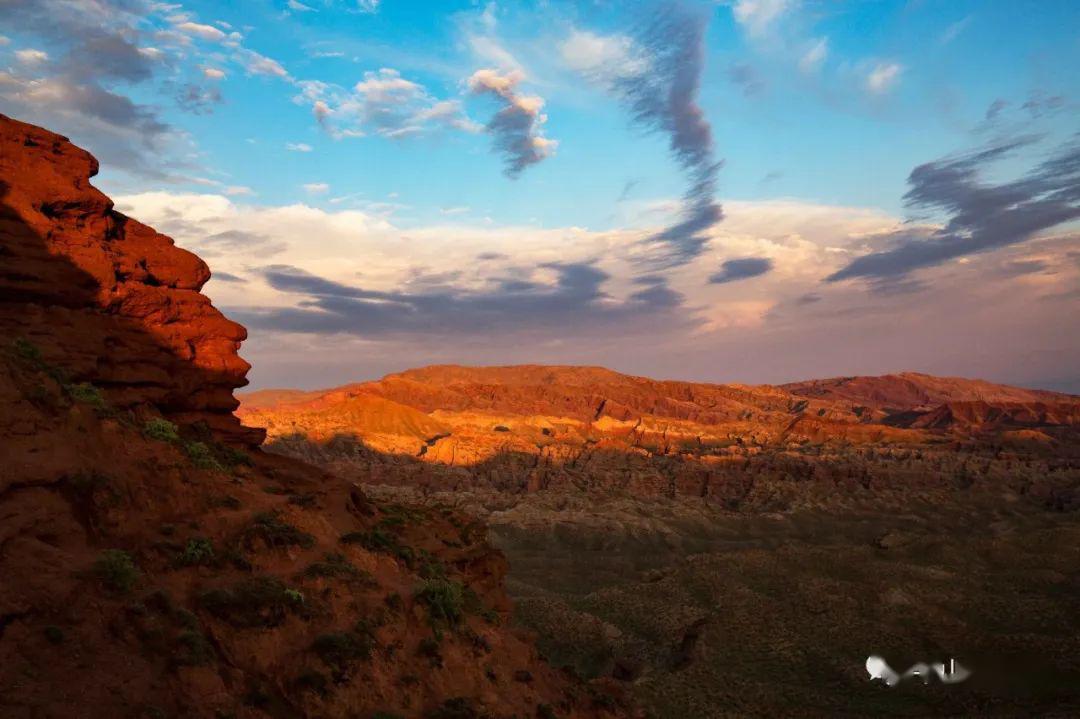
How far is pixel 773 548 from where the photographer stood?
237 ft

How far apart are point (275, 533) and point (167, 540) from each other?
7.96ft

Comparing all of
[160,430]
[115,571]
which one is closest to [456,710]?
[115,571]

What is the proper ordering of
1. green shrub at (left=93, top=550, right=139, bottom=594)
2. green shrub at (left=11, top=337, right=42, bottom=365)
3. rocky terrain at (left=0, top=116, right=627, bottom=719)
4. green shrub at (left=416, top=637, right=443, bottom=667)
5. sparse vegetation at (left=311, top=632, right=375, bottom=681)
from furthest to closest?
green shrub at (left=416, top=637, right=443, bottom=667), green shrub at (left=11, top=337, right=42, bottom=365), sparse vegetation at (left=311, top=632, right=375, bottom=681), green shrub at (left=93, top=550, right=139, bottom=594), rocky terrain at (left=0, top=116, right=627, bottom=719)

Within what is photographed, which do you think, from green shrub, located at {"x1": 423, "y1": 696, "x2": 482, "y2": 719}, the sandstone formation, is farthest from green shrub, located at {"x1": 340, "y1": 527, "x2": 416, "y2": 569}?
the sandstone formation

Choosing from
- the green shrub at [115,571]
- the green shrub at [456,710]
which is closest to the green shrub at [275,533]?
the green shrub at [115,571]

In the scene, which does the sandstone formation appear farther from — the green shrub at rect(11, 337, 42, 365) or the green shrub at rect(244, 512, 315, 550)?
the green shrub at rect(11, 337, 42, 365)

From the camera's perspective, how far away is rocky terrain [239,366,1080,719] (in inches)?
1374

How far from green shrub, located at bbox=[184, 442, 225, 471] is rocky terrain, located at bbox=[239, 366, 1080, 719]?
64.7 ft

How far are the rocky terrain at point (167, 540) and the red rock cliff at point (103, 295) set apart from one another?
0.07 m

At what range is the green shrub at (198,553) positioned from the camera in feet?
45.8

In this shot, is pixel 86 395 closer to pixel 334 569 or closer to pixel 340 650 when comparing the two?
pixel 334 569

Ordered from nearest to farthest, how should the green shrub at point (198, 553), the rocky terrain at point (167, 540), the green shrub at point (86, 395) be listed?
the rocky terrain at point (167, 540), the green shrub at point (198, 553), the green shrub at point (86, 395)

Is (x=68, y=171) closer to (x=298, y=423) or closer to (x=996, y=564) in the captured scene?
(x=996, y=564)

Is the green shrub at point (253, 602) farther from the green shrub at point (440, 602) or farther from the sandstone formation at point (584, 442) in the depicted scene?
the sandstone formation at point (584, 442)
